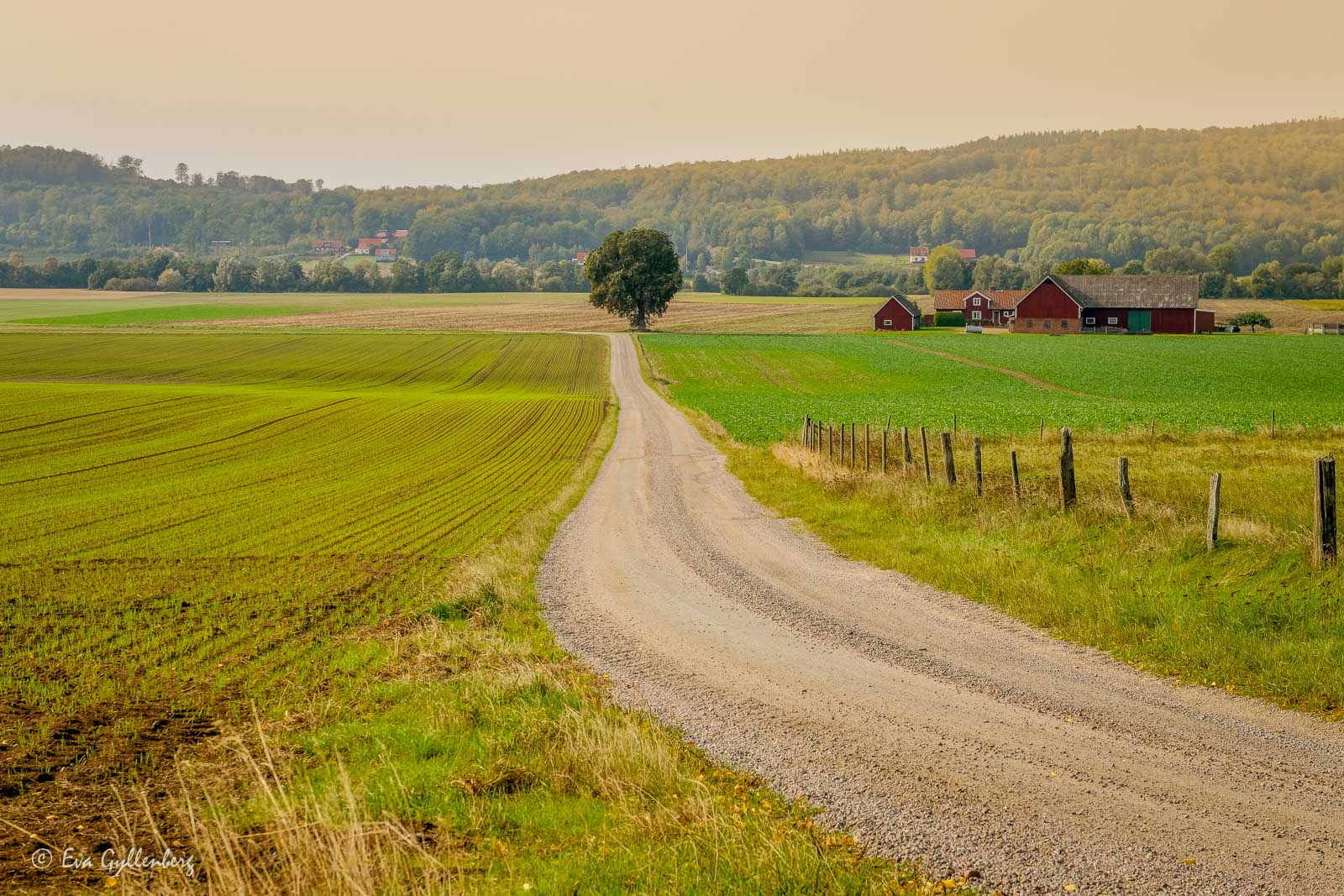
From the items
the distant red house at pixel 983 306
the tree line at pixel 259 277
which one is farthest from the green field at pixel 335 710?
the tree line at pixel 259 277

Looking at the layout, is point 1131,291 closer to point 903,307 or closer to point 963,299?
point 963,299

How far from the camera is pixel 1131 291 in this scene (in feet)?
355

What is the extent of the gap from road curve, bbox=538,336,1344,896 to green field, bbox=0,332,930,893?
0.68 meters

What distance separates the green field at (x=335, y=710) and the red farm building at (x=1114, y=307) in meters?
92.1

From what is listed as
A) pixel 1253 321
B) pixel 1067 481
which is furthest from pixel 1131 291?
pixel 1067 481

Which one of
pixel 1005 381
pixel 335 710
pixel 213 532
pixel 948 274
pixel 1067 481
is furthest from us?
pixel 948 274

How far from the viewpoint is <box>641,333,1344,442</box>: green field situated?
148 feet

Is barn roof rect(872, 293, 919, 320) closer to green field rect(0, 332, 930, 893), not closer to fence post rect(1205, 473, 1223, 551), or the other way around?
green field rect(0, 332, 930, 893)

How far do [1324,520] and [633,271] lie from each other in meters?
104

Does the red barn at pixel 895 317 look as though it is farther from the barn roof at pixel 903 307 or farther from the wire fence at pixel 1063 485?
the wire fence at pixel 1063 485

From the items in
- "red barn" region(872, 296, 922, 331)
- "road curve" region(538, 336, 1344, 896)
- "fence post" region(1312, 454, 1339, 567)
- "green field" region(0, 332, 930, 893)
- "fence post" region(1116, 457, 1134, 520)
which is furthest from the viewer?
"red barn" region(872, 296, 922, 331)

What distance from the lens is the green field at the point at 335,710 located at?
702 cm

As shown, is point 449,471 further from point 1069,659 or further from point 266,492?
point 1069,659

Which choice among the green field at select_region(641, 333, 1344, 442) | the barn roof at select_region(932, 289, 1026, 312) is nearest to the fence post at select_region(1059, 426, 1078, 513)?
the green field at select_region(641, 333, 1344, 442)
